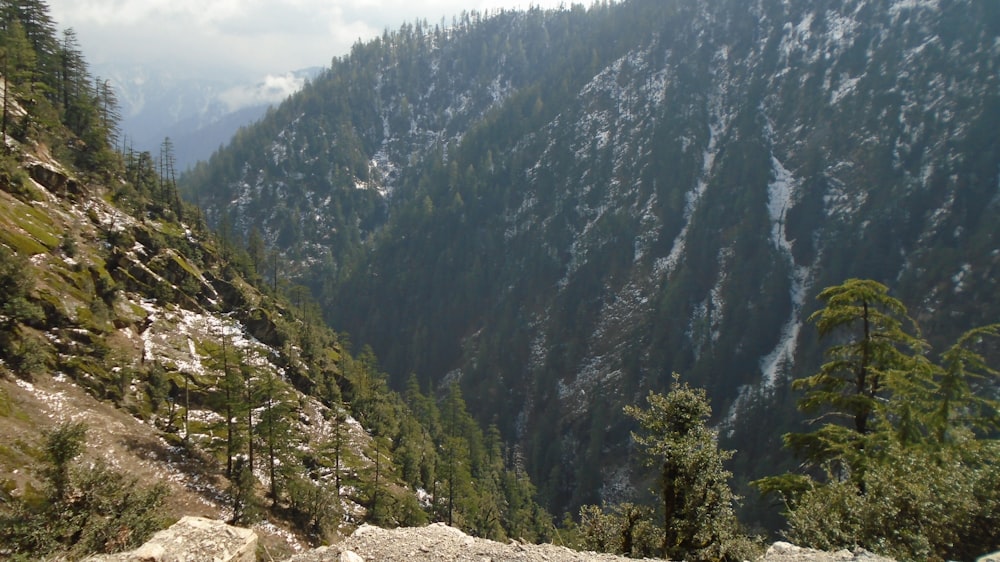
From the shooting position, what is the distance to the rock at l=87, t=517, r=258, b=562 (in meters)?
13.5

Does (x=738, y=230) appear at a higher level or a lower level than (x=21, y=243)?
higher

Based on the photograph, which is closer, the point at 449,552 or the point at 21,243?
the point at 449,552

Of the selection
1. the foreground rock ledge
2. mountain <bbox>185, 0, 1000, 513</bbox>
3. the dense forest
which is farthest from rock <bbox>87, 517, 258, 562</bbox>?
mountain <bbox>185, 0, 1000, 513</bbox>

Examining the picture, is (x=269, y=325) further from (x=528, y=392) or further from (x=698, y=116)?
(x=698, y=116)

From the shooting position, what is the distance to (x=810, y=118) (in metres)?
151

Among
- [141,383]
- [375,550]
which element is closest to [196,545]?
[375,550]

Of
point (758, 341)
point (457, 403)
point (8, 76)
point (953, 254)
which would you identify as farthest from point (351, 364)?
point (953, 254)

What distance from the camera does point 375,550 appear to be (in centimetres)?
1465

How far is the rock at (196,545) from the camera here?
13535 millimetres

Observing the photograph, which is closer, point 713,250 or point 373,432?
point 373,432

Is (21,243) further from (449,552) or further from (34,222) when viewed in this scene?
Answer: (449,552)

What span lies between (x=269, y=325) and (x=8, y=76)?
1691 inches

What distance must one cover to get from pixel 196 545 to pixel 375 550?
4.95 m

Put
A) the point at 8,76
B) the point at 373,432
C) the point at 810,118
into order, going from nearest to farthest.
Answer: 1. the point at 8,76
2. the point at 373,432
3. the point at 810,118
